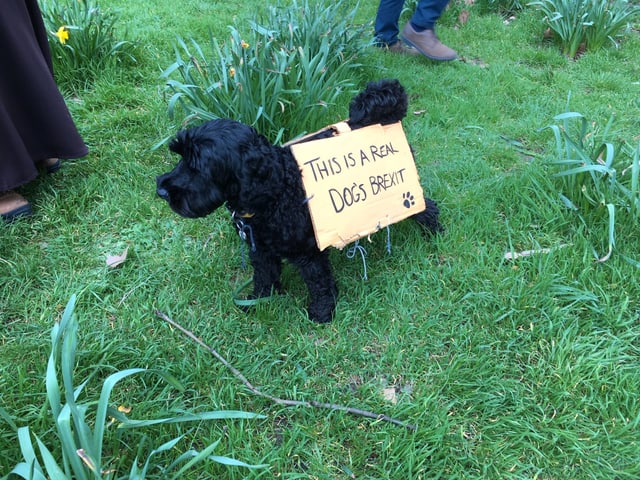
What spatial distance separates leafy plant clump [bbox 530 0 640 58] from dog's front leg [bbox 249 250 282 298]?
12.2 ft

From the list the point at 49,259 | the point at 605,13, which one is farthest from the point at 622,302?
the point at 605,13

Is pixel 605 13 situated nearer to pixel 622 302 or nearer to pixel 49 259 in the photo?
pixel 622 302

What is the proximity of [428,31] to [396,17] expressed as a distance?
0.35 metres

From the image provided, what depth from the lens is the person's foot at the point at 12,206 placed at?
2.39 metres

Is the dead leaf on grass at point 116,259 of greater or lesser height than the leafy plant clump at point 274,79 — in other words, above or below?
below

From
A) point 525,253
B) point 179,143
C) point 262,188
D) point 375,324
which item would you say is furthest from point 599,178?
point 179,143

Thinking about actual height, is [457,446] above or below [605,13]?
below

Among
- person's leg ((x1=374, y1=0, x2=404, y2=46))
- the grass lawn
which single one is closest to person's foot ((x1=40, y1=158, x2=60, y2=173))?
the grass lawn

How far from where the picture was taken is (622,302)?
6.49 ft

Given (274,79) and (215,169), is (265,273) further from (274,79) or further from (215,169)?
(274,79)

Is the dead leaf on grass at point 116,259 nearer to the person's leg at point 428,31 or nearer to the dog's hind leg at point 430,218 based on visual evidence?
the dog's hind leg at point 430,218

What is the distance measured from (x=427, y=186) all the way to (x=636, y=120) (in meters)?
1.81

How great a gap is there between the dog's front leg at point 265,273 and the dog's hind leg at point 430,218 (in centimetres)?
82

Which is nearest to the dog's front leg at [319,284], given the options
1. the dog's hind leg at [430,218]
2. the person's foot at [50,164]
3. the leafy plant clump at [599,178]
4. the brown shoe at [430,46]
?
the dog's hind leg at [430,218]
